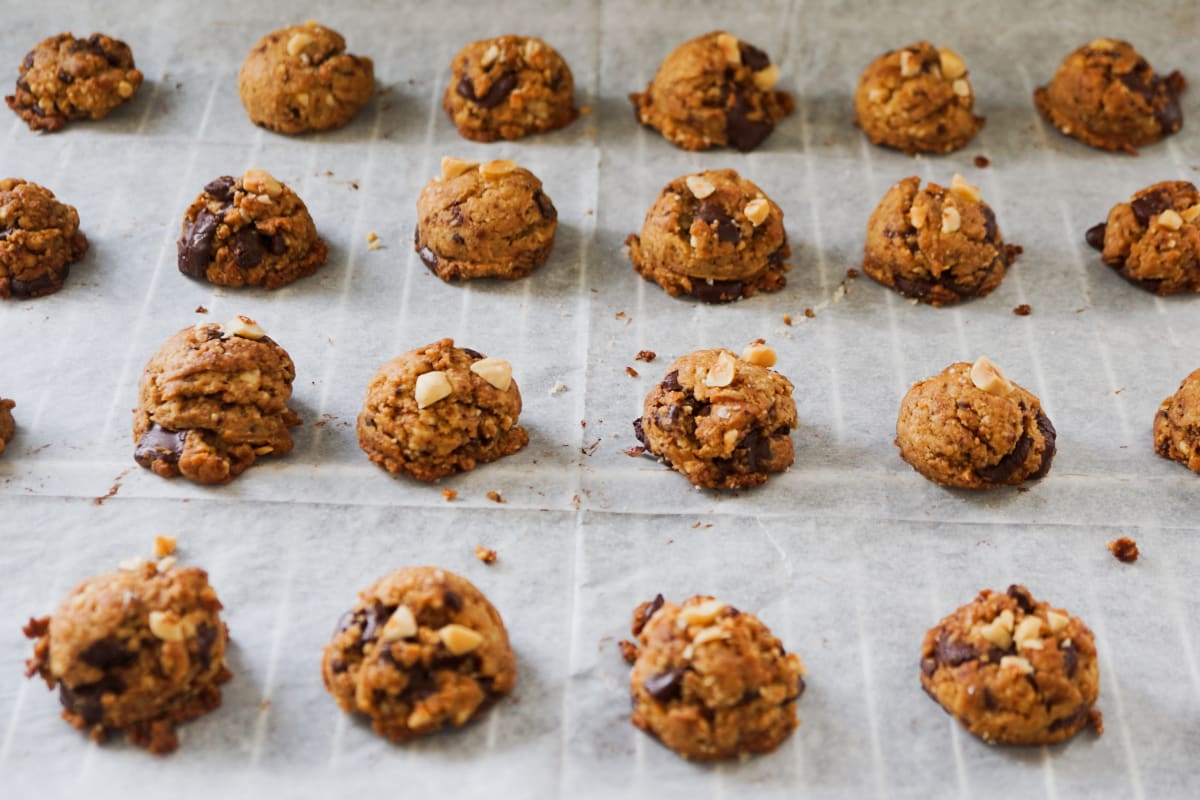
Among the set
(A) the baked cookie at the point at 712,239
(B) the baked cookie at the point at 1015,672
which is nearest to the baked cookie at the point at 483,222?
(A) the baked cookie at the point at 712,239

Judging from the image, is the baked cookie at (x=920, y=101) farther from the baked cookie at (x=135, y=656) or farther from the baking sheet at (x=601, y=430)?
the baked cookie at (x=135, y=656)

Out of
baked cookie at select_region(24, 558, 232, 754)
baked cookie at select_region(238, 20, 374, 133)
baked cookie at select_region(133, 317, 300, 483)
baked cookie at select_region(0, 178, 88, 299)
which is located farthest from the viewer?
baked cookie at select_region(238, 20, 374, 133)

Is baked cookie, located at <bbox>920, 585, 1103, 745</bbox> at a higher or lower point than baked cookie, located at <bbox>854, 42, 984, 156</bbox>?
lower

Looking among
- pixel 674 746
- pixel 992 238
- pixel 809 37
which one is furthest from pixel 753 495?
pixel 809 37

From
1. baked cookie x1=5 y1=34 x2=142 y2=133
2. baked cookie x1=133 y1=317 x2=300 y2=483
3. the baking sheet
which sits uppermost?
baked cookie x1=5 y1=34 x2=142 y2=133

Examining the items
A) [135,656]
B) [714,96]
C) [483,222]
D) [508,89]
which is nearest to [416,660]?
[135,656]

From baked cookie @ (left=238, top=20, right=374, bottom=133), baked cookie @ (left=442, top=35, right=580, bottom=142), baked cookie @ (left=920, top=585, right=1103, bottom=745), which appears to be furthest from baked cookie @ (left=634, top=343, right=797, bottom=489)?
baked cookie @ (left=238, top=20, right=374, bottom=133)

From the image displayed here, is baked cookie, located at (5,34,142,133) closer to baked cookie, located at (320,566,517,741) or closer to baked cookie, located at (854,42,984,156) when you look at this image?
baked cookie, located at (320,566,517,741)

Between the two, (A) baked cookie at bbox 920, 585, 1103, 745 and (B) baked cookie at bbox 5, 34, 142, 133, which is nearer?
(A) baked cookie at bbox 920, 585, 1103, 745
